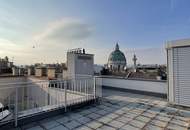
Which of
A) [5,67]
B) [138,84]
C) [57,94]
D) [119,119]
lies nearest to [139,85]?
[138,84]

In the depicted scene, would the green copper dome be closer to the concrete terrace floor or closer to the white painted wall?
the white painted wall

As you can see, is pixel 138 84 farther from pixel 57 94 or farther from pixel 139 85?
pixel 57 94

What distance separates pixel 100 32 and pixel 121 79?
4.74m

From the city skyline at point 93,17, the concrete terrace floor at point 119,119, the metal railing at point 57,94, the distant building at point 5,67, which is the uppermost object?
the city skyline at point 93,17

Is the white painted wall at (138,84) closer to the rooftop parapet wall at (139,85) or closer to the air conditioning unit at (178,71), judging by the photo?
the rooftop parapet wall at (139,85)

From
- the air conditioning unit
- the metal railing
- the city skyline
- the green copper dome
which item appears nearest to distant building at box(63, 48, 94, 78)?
the metal railing

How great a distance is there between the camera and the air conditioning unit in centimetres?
473

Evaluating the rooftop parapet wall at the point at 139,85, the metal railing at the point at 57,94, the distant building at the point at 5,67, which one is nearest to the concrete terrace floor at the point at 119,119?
the metal railing at the point at 57,94

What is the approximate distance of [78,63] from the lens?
7.98 metres

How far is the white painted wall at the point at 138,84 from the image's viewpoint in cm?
637

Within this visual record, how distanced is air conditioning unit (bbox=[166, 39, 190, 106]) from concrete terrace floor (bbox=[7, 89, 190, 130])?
504 mm

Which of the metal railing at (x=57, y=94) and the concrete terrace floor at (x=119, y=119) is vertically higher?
the metal railing at (x=57, y=94)

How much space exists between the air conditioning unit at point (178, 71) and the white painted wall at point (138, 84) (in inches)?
47.2

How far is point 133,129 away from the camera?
3150 millimetres
